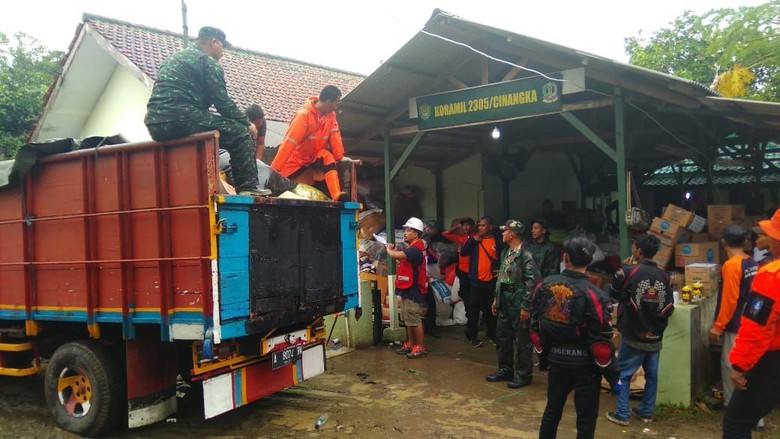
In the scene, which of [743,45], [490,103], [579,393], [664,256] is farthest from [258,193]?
[743,45]

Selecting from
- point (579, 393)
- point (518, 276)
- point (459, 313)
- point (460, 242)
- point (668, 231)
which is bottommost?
point (459, 313)

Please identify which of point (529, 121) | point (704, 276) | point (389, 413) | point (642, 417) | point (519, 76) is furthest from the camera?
point (529, 121)

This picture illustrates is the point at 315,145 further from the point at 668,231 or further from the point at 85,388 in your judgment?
the point at 668,231

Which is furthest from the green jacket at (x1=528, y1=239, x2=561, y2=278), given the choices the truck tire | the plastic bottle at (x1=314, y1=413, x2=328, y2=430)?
the truck tire

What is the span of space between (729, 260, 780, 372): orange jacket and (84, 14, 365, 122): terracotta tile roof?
31.3 ft

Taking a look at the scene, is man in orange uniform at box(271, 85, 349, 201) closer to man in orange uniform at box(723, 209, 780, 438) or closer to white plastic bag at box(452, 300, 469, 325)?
man in orange uniform at box(723, 209, 780, 438)

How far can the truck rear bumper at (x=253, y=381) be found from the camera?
3920mm

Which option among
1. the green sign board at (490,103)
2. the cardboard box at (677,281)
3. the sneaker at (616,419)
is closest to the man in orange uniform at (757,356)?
the sneaker at (616,419)

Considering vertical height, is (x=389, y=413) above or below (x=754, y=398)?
below

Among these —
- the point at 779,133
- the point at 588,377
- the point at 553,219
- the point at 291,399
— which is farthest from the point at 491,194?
the point at 588,377

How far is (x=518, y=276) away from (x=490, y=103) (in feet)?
7.21

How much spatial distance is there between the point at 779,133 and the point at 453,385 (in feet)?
15.9

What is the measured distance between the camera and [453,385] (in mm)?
5625

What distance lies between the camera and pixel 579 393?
3336mm
